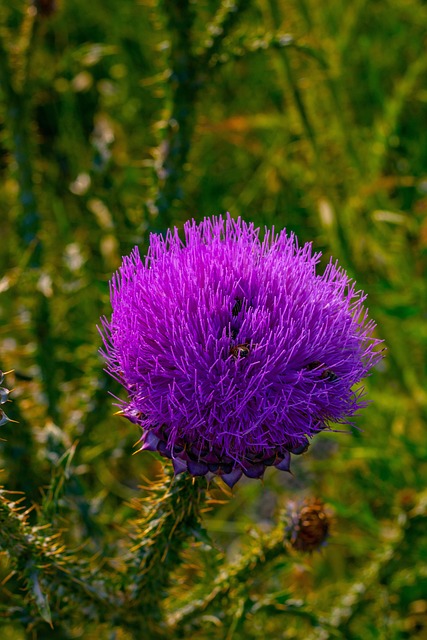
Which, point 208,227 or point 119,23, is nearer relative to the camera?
point 208,227

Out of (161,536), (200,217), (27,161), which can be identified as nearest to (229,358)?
(161,536)

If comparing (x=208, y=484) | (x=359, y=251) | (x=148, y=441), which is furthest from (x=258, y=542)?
(x=359, y=251)

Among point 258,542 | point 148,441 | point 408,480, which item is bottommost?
point 408,480

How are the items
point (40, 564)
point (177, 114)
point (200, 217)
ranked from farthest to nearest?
point (200, 217) → point (177, 114) → point (40, 564)

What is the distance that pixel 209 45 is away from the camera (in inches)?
88.7

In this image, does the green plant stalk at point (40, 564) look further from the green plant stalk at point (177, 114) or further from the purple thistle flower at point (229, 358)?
the green plant stalk at point (177, 114)

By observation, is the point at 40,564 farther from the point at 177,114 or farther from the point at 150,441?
the point at 177,114

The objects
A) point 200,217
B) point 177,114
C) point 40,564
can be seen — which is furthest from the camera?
point 200,217

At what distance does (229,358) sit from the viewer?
51.4 inches

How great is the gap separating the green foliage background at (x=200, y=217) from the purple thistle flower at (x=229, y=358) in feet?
1.09

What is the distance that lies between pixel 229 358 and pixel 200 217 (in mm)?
2273

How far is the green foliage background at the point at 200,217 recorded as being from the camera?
2068 millimetres

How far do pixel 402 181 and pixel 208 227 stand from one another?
1930 millimetres

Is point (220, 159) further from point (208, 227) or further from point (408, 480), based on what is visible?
point (208, 227)
